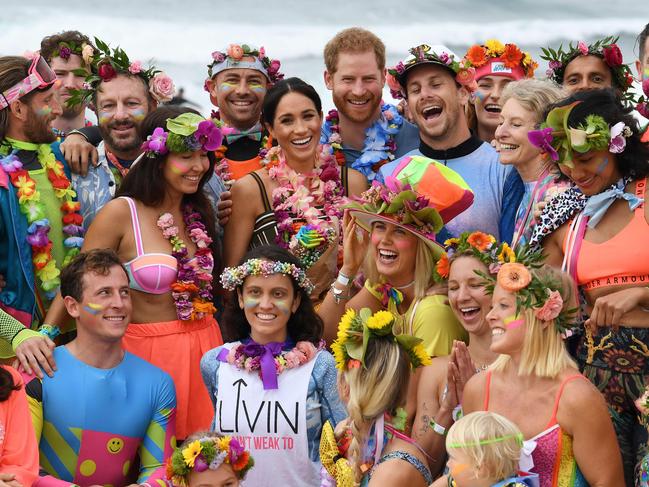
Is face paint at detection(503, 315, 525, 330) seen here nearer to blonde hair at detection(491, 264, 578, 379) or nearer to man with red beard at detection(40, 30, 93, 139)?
blonde hair at detection(491, 264, 578, 379)

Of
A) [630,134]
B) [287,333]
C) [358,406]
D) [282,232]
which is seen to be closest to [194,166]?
[282,232]

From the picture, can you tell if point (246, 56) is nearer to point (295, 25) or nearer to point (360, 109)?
point (360, 109)

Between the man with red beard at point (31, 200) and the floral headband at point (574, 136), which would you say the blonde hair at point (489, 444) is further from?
the man with red beard at point (31, 200)

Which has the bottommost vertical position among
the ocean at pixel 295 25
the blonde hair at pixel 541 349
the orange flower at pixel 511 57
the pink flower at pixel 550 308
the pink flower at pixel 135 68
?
the blonde hair at pixel 541 349

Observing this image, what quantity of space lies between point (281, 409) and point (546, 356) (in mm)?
1476

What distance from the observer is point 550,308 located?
5.02 metres

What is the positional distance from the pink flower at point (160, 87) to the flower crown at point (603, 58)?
235 centimetres

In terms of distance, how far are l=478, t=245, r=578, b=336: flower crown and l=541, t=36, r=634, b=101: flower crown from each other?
7.62 ft

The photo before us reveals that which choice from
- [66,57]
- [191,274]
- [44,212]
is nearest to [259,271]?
[191,274]

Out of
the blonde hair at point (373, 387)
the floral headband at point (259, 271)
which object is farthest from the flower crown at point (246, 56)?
the blonde hair at point (373, 387)

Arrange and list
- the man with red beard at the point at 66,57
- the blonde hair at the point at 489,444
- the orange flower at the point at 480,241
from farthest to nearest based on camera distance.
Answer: the man with red beard at the point at 66,57 → the orange flower at the point at 480,241 → the blonde hair at the point at 489,444

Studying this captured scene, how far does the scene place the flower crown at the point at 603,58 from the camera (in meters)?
7.08

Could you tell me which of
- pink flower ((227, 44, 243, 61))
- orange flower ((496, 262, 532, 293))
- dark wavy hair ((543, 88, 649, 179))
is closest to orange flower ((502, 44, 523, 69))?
pink flower ((227, 44, 243, 61))

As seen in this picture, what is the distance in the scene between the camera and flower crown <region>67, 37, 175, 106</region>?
7.25m
